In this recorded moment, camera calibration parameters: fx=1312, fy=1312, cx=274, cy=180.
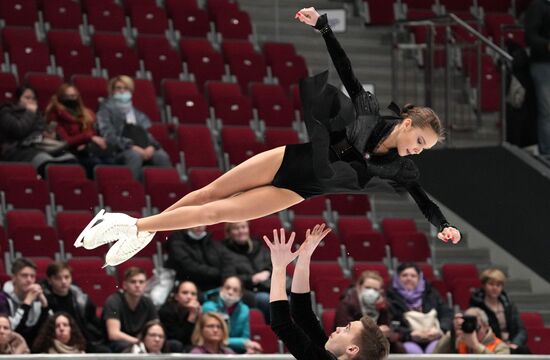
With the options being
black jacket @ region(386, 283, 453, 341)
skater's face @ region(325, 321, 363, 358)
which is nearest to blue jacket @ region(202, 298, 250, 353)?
black jacket @ region(386, 283, 453, 341)

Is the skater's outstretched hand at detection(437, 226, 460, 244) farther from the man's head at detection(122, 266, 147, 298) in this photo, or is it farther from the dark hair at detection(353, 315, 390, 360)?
the man's head at detection(122, 266, 147, 298)

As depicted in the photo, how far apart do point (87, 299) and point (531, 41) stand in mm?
4369

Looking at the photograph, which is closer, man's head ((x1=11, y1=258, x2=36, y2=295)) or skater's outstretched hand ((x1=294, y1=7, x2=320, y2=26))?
skater's outstretched hand ((x1=294, y1=7, x2=320, y2=26))

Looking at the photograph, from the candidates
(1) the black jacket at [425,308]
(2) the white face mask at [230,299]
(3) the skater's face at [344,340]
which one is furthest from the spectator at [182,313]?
(3) the skater's face at [344,340]

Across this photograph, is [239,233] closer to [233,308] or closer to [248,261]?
[248,261]

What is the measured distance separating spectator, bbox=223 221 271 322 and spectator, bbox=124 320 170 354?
118cm

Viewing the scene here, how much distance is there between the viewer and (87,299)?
9.10 metres

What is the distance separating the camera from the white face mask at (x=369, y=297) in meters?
9.55

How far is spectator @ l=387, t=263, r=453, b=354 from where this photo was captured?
9688 mm

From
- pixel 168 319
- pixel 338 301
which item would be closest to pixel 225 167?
pixel 338 301

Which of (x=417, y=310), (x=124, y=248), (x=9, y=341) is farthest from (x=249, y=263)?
(x=124, y=248)

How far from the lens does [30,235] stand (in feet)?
32.9

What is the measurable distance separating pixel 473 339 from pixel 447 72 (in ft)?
12.1

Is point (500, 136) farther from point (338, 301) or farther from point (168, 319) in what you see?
point (168, 319)
